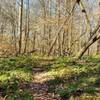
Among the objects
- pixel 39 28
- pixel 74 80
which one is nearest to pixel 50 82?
pixel 74 80

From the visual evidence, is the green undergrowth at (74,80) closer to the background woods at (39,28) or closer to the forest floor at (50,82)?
the forest floor at (50,82)

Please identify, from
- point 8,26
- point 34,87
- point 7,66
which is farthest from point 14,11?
point 34,87

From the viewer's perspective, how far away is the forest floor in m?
8.41

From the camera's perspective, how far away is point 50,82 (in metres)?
10.5

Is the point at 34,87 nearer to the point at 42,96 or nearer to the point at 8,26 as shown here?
the point at 42,96

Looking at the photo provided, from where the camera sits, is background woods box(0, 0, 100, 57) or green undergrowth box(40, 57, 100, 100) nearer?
green undergrowth box(40, 57, 100, 100)

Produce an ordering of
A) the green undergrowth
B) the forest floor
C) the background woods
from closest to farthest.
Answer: the forest floor < the green undergrowth < the background woods

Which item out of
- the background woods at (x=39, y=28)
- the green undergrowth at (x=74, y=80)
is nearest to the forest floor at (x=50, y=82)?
the green undergrowth at (x=74, y=80)

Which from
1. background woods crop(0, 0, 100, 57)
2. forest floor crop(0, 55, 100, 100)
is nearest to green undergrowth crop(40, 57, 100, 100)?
forest floor crop(0, 55, 100, 100)

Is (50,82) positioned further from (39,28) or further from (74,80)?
(39,28)

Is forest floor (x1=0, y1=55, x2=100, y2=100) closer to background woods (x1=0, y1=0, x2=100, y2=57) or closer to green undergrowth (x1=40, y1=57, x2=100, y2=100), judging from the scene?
green undergrowth (x1=40, y1=57, x2=100, y2=100)

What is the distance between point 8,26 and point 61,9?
62.7 ft

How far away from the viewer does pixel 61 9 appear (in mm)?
30891

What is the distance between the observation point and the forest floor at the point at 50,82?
8414 millimetres
